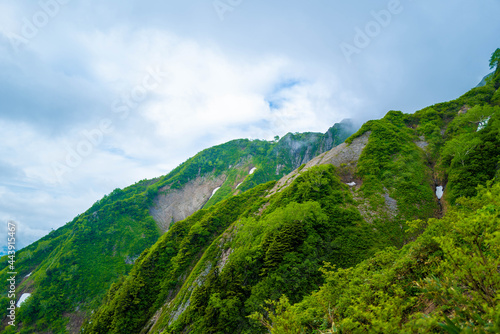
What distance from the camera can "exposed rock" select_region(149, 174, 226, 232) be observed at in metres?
132

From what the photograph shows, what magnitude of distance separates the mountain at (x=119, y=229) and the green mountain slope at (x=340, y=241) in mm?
38671

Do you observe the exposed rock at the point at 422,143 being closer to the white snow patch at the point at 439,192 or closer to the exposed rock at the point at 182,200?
the white snow patch at the point at 439,192

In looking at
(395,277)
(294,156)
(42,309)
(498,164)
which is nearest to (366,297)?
(395,277)

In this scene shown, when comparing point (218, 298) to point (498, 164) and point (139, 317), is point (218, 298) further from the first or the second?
point (498, 164)

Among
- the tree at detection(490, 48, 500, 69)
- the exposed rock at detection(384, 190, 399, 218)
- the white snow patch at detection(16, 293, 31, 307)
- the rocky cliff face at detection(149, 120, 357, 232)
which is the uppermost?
the rocky cliff face at detection(149, 120, 357, 232)

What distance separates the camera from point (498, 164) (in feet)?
92.9

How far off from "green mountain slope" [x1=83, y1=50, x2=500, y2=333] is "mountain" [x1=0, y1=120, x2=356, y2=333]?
38671mm

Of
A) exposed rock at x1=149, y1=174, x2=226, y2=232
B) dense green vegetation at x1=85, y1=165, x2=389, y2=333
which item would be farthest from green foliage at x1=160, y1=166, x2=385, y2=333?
exposed rock at x1=149, y1=174, x2=226, y2=232

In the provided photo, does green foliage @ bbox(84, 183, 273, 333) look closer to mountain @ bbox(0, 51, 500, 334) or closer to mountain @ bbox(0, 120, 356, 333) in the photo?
mountain @ bbox(0, 51, 500, 334)

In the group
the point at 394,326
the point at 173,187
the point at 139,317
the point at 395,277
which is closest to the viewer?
the point at 394,326

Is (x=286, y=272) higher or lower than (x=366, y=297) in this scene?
lower

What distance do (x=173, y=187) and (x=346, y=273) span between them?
154785mm

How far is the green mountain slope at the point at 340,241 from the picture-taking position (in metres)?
14.0

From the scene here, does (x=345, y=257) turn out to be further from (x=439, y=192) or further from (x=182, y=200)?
(x=182, y=200)
